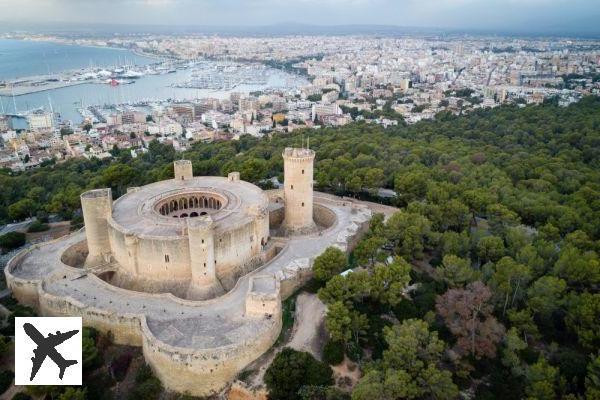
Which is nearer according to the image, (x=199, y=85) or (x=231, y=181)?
(x=231, y=181)

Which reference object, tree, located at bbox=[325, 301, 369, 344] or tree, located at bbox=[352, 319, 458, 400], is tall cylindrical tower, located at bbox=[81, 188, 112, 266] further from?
tree, located at bbox=[352, 319, 458, 400]

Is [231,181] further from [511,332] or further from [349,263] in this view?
[511,332]

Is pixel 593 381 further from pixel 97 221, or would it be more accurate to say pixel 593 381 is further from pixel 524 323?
pixel 97 221

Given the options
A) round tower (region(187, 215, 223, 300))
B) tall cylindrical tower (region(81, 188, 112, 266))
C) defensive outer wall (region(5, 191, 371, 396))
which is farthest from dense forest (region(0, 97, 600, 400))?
tall cylindrical tower (region(81, 188, 112, 266))

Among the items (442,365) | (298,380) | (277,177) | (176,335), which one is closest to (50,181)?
(277,177)

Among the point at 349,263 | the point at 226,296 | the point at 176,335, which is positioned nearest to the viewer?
the point at 176,335
